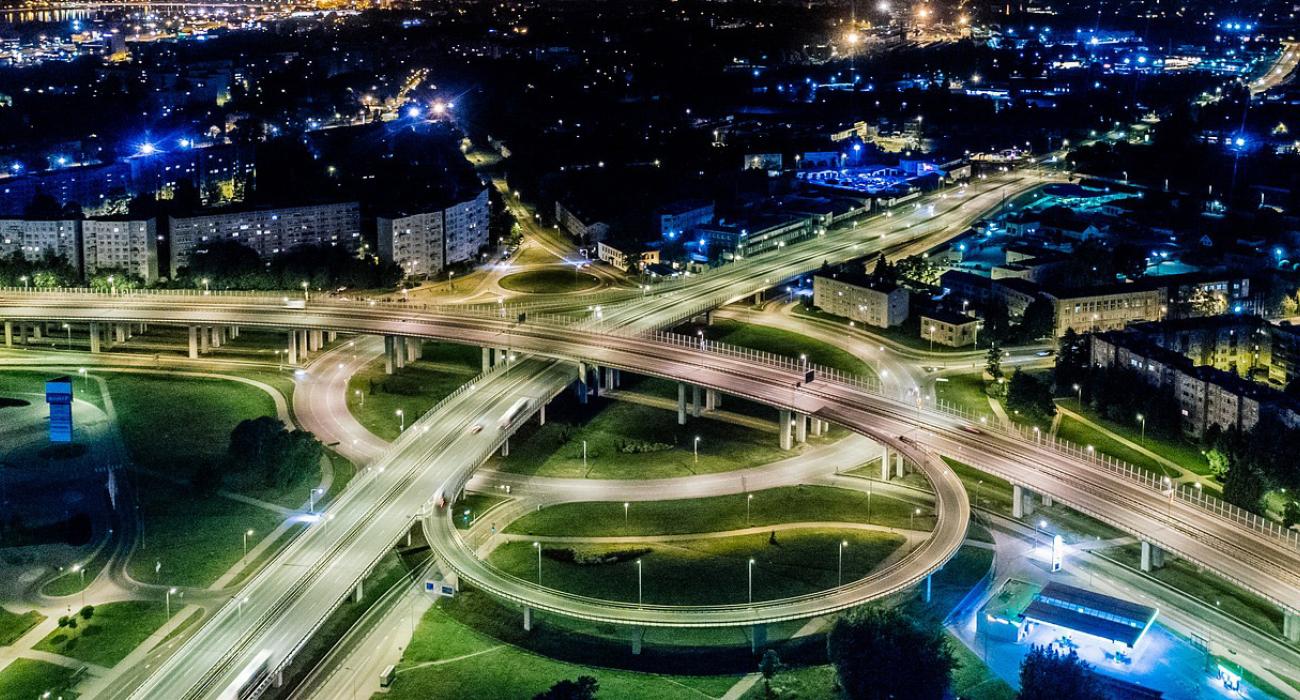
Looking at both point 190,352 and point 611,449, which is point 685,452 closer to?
point 611,449

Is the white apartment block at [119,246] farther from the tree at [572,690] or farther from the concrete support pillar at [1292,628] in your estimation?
the concrete support pillar at [1292,628]

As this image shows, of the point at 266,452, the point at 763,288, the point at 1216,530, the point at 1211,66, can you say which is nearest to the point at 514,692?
the point at 266,452

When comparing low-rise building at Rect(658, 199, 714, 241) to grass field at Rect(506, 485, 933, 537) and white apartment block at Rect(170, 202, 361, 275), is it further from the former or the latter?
grass field at Rect(506, 485, 933, 537)

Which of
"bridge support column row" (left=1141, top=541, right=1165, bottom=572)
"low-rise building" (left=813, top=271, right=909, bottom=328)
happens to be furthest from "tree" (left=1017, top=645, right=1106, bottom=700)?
"low-rise building" (left=813, top=271, right=909, bottom=328)

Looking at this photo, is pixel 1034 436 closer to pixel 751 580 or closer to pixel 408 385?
pixel 751 580

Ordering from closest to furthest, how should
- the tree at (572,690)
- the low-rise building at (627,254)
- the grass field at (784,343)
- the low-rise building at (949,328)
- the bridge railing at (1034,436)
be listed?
1. the tree at (572,690)
2. the bridge railing at (1034,436)
3. the grass field at (784,343)
4. the low-rise building at (949,328)
5. the low-rise building at (627,254)

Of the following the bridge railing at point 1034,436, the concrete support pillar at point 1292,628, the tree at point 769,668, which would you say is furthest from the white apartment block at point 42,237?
the concrete support pillar at point 1292,628

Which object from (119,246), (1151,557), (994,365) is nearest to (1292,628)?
(1151,557)
